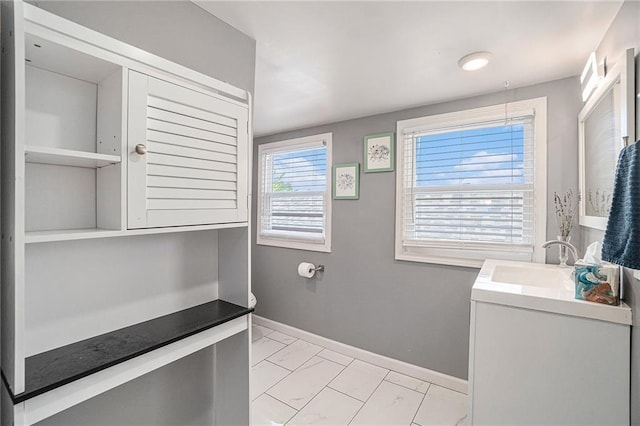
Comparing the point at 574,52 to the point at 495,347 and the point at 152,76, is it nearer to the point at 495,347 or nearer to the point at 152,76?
the point at 495,347

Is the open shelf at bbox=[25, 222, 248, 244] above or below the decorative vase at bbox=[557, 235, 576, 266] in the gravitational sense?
above

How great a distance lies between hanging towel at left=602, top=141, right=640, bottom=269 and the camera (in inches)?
35.1

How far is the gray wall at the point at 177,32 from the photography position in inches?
38.8

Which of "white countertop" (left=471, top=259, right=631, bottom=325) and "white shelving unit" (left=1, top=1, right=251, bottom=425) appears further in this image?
"white countertop" (left=471, top=259, right=631, bottom=325)

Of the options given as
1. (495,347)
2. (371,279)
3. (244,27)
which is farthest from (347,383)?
(244,27)

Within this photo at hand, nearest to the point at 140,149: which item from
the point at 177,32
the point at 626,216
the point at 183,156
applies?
the point at 183,156

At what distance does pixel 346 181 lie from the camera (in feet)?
9.16

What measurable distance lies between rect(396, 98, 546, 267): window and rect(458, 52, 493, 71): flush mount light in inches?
22.6

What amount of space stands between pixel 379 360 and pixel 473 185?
1.68m

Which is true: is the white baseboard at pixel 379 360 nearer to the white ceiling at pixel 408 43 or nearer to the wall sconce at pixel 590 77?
the wall sconce at pixel 590 77

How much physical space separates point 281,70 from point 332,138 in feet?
3.71

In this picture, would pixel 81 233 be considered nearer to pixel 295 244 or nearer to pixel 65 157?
pixel 65 157

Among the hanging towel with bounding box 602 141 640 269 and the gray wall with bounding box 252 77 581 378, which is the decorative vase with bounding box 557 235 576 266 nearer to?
the gray wall with bounding box 252 77 581 378

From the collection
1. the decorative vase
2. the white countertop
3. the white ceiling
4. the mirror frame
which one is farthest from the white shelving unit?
the decorative vase
